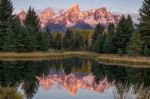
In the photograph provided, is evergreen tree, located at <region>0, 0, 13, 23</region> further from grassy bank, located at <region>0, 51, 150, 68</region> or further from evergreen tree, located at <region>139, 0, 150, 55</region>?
evergreen tree, located at <region>139, 0, 150, 55</region>

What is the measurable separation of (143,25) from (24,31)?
26620mm

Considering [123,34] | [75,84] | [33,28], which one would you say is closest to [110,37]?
[123,34]

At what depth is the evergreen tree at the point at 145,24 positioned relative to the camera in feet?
264

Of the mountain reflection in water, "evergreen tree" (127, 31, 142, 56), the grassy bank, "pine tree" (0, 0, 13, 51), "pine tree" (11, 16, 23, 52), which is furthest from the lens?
"pine tree" (11, 16, 23, 52)

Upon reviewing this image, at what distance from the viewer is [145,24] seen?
274 feet

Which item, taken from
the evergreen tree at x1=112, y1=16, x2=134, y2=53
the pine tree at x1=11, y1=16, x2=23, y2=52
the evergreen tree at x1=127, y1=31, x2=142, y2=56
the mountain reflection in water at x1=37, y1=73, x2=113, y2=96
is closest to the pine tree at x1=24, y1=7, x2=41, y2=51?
the pine tree at x1=11, y1=16, x2=23, y2=52

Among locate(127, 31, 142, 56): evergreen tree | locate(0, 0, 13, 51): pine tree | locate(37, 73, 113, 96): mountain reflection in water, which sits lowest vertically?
locate(37, 73, 113, 96): mountain reflection in water

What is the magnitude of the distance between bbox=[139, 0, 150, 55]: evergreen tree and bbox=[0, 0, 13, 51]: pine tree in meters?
28.4

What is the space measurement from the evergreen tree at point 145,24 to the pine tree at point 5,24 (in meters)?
28.4

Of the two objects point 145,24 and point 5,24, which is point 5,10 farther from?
point 145,24

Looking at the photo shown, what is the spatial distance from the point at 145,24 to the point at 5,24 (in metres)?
31.7

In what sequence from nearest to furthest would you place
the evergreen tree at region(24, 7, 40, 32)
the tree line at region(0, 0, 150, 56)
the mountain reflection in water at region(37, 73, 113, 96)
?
1. the mountain reflection in water at region(37, 73, 113, 96)
2. the tree line at region(0, 0, 150, 56)
3. the evergreen tree at region(24, 7, 40, 32)

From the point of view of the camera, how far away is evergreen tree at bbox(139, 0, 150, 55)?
8032 centimetres

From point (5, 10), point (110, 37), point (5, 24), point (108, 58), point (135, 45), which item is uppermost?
point (5, 10)
